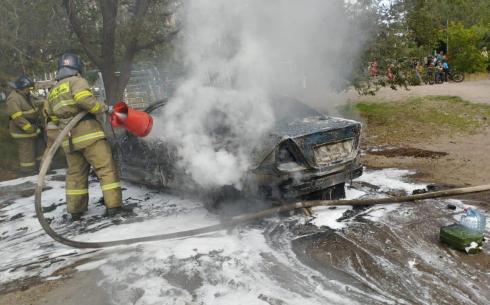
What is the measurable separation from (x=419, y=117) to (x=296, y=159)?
763 cm

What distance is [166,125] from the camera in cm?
516

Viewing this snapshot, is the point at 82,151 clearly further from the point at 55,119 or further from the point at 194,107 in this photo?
the point at 194,107

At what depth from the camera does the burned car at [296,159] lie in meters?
4.34

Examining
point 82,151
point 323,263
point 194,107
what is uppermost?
point 194,107

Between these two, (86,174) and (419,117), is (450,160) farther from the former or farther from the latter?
(86,174)

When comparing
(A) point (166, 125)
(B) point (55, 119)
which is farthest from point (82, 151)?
(A) point (166, 125)

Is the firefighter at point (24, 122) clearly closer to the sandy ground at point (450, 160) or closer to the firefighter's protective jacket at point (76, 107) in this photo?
the firefighter's protective jacket at point (76, 107)

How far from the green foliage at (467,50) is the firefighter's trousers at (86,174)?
62.8 feet

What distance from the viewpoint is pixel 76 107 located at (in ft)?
16.3

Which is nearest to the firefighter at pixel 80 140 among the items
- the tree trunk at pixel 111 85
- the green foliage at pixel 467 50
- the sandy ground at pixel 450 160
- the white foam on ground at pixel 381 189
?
the white foam on ground at pixel 381 189

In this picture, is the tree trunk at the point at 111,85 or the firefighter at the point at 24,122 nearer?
the firefighter at the point at 24,122

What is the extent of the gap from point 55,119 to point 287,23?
3208 mm

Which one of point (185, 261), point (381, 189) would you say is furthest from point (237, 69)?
point (185, 261)

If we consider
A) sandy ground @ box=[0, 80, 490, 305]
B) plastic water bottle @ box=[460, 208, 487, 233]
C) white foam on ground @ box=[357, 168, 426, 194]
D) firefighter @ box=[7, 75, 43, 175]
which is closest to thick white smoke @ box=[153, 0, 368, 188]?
sandy ground @ box=[0, 80, 490, 305]
